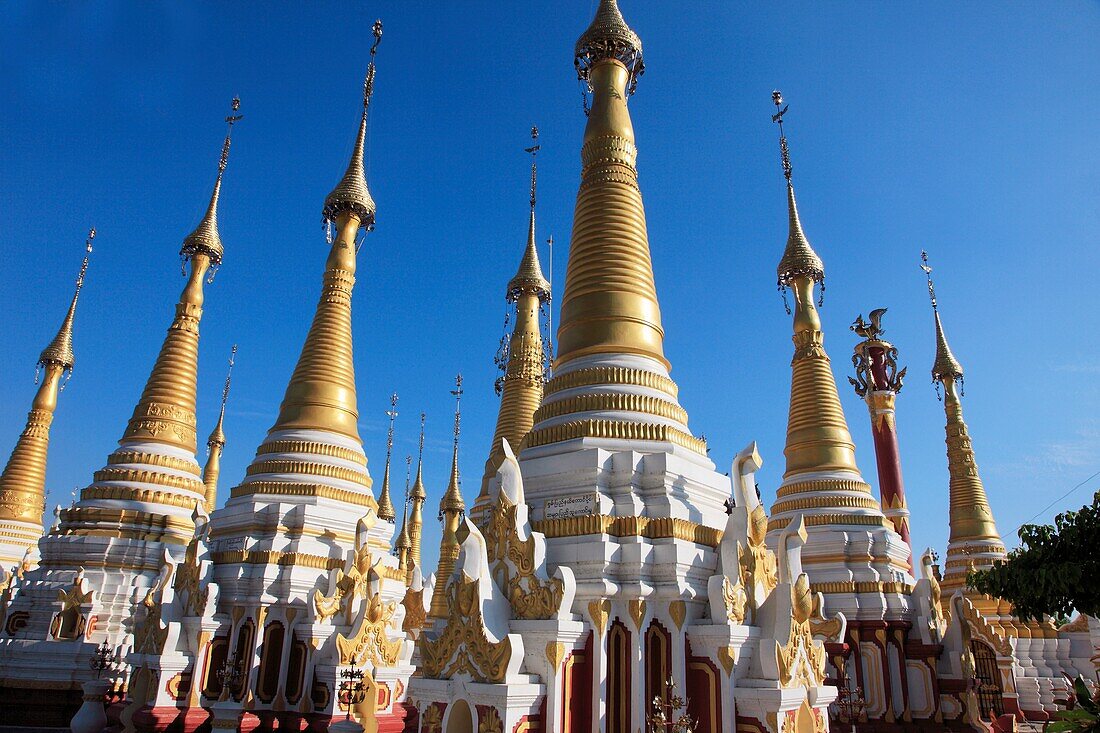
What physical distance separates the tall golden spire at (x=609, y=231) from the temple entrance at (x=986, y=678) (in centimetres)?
1332

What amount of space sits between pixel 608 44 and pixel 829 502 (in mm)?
14244

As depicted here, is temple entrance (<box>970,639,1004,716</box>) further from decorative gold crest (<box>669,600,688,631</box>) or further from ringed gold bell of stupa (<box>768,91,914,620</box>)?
decorative gold crest (<box>669,600,688,631</box>)

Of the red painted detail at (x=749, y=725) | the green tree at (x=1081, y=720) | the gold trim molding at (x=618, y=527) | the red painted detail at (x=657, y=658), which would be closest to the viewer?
the green tree at (x=1081, y=720)

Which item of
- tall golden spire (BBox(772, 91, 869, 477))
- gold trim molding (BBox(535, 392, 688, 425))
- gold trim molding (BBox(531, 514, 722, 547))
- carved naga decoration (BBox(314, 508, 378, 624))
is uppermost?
tall golden spire (BBox(772, 91, 869, 477))

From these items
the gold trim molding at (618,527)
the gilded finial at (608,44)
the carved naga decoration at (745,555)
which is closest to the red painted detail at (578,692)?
the gold trim molding at (618,527)

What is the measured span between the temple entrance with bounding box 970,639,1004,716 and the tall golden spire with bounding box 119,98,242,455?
24782 millimetres

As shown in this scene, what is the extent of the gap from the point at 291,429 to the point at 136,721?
25.2 feet

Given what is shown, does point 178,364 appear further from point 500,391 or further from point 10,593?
point 500,391

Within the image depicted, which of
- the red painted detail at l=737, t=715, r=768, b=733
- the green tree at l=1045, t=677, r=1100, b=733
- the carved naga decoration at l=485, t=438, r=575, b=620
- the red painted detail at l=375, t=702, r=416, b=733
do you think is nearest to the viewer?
the green tree at l=1045, t=677, r=1100, b=733

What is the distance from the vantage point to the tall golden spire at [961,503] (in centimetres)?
2955

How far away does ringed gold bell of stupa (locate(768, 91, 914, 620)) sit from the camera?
20.4m

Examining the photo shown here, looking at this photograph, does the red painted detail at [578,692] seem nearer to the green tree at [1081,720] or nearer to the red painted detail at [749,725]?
the red painted detail at [749,725]

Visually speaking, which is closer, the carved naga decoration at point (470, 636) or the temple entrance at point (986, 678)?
the carved naga decoration at point (470, 636)

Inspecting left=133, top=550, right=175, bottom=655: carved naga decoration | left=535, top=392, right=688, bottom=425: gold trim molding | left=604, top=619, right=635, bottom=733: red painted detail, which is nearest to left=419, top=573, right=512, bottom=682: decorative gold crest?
left=604, top=619, right=635, bottom=733: red painted detail
